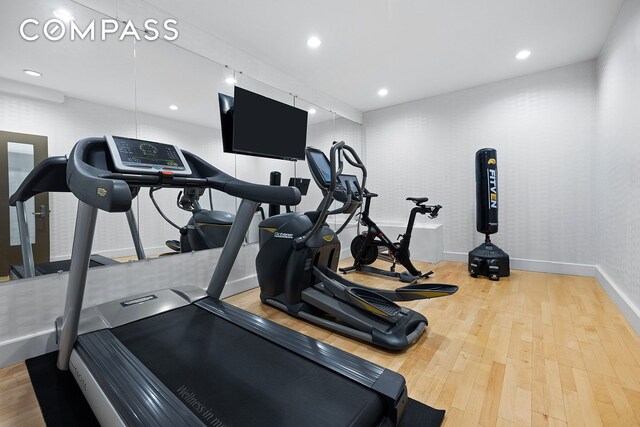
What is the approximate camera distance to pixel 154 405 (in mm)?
1052

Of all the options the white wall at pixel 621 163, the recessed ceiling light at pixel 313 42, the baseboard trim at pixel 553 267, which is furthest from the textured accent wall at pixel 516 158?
the recessed ceiling light at pixel 313 42

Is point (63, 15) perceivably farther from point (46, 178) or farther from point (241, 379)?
point (241, 379)

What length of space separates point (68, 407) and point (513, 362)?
243 centimetres

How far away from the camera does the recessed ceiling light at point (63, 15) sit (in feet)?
6.52

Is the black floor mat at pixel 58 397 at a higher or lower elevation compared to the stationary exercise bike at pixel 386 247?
lower

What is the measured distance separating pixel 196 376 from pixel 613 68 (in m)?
4.53

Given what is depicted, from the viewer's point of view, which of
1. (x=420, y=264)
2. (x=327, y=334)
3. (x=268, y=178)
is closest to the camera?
(x=327, y=334)

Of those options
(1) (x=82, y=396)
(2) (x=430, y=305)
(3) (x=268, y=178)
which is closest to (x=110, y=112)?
(3) (x=268, y=178)

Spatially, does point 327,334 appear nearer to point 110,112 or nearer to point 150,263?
point 150,263

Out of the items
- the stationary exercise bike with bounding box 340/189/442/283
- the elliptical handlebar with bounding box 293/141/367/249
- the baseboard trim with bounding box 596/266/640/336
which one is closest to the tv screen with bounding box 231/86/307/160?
the elliptical handlebar with bounding box 293/141/367/249

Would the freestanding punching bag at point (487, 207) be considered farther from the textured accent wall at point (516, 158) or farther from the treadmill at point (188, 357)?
the treadmill at point (188, 357)

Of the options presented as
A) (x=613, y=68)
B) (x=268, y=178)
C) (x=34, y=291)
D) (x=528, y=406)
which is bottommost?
(x=528, y=406)

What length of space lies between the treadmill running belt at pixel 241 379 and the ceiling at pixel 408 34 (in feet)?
9.02

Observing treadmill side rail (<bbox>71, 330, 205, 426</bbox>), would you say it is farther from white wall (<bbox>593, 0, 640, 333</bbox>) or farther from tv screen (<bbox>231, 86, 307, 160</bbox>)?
white wall (<bbox>593, 0, 640, 333</bbox>)
